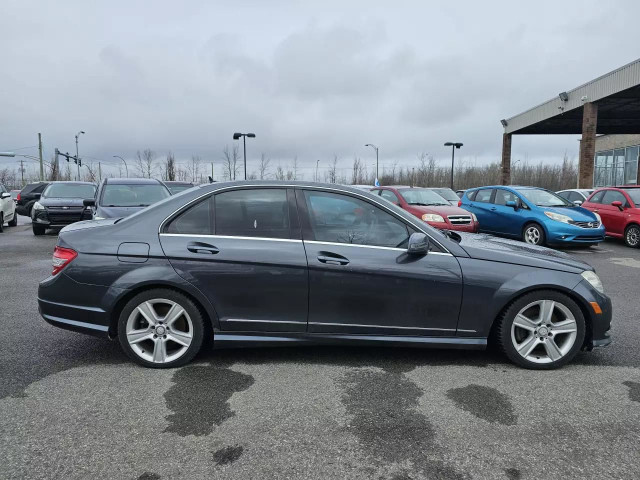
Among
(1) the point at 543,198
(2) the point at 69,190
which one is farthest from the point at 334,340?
(2) the point at 69,190

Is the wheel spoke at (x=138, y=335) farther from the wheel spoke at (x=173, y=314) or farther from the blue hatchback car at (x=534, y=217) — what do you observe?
the blue hatchback car at (x=534, y=217)

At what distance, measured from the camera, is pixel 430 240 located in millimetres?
3887

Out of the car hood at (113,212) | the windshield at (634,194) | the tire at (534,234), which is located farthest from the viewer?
the windshield at (634,194)

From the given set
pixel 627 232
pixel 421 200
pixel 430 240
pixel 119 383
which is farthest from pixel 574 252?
pixel 119 383

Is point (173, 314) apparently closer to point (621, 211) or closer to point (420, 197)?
point (420, 197)

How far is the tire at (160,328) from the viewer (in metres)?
3.82

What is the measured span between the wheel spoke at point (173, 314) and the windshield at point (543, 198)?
1034cm

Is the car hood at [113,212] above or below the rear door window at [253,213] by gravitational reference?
below

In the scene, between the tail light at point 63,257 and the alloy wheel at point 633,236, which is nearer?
the tail light at point 63,257

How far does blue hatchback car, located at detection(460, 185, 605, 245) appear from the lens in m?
11.0

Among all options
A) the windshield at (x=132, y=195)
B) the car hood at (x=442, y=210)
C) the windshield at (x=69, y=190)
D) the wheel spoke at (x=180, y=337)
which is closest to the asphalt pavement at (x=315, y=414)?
the wheel spoke at (x=180, y=337)

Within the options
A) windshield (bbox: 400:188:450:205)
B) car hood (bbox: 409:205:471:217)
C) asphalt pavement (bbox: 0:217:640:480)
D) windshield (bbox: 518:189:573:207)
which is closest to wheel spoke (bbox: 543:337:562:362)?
asphalt pavement (bbox: 0:217:640:480)

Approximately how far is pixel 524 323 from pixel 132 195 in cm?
917

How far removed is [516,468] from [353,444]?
891 mm
